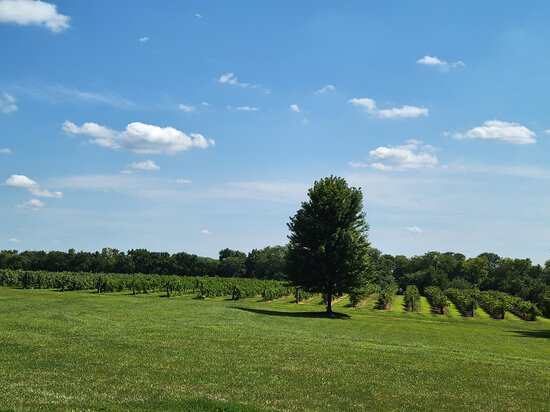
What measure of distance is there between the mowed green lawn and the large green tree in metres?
18.6

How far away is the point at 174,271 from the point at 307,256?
5297 inches

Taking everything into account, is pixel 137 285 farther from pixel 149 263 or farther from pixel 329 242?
pixel 149 263

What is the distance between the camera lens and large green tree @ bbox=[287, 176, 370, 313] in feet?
163

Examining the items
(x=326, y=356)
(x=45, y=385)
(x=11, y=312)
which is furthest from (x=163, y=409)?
(x=11, y=312)

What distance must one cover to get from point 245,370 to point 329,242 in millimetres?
34049

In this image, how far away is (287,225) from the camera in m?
52.5

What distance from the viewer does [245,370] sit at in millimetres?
16719

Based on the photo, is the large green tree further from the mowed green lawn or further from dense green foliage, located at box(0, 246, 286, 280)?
dense green foliage, located at box(0, 246, 286, 280)

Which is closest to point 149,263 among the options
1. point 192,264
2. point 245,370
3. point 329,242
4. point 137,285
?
point 192,264

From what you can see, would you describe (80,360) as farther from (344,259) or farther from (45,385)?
(344,259)

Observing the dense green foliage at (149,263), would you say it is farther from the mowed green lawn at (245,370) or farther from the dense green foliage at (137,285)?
the mowed green lawn at (245,370)

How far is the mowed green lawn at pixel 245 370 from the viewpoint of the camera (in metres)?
12.4

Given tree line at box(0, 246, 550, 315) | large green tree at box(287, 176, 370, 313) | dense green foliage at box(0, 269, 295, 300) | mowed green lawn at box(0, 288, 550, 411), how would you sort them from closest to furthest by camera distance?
mowed green lawn at box(0, 288, 550, 411) → large green tree at box(287, 176, 370, 313) → dense green foliage at box(0, 269, 295, 300) → tree line at box(0, 246, 550, 315)

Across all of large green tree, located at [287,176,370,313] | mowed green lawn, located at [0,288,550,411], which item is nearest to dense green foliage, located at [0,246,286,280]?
large green tree, located at [287,176,370,313]
